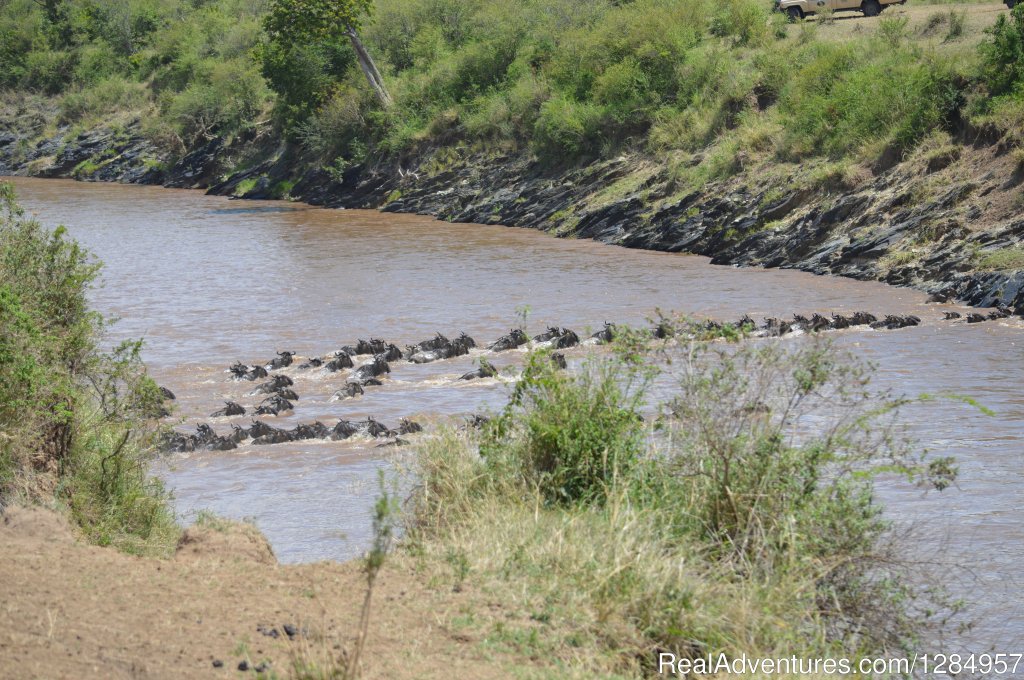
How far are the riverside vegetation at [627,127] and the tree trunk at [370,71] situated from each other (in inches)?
4.8

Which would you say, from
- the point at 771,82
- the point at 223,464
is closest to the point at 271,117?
the point at 771,82

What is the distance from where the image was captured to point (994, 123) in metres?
25.8

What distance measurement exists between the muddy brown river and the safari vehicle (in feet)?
43.1

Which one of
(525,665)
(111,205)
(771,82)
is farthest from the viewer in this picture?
(111,205)

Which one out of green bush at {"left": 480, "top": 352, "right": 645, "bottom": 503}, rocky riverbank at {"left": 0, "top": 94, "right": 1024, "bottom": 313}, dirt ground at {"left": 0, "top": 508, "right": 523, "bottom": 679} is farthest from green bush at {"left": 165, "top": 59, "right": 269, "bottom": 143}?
dirt ground at {"left": 0, "top": 508, "right": 523, "bottom": 679}

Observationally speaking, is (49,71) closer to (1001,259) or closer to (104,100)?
(104,100)

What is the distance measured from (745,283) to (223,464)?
14.9 m

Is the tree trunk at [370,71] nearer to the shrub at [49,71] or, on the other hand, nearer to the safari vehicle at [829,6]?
the safari vehicle at [829,6]

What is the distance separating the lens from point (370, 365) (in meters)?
18.3

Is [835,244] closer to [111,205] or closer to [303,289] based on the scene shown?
[303,289]

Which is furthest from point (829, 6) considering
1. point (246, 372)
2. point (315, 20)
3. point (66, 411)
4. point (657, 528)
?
point (657, 528)

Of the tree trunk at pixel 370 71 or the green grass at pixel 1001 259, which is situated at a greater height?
the tree trunk at pixel 370 71

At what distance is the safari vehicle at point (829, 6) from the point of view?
40.7 meters

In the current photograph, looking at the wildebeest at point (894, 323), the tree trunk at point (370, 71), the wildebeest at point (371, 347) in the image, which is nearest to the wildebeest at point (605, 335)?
the wildebeest at point (371, 347)
